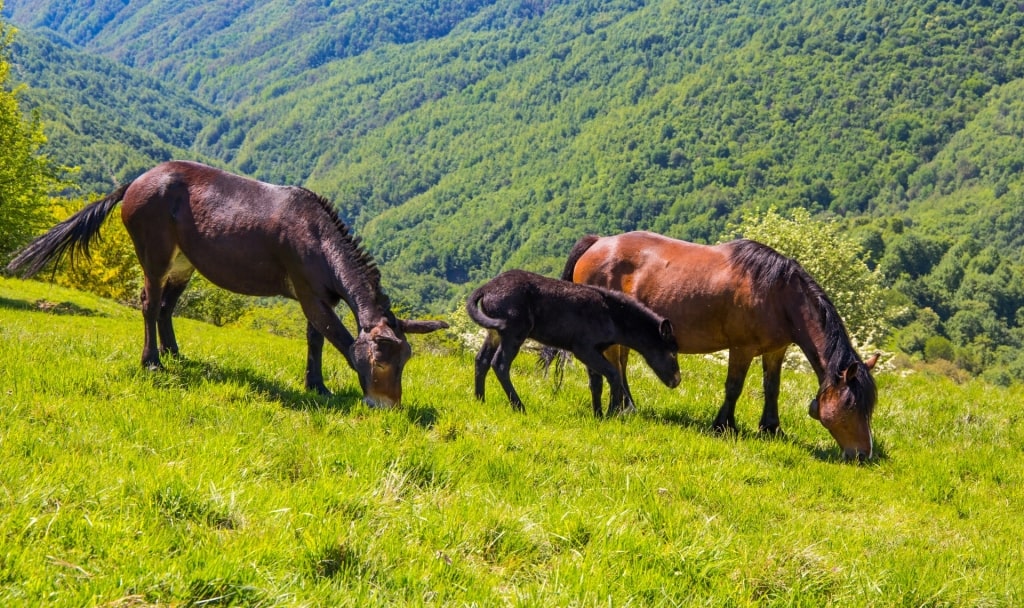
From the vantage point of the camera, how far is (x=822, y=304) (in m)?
9.41

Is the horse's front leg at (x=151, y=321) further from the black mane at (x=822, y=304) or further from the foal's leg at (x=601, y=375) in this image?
the black mane at (x=822, y=304)

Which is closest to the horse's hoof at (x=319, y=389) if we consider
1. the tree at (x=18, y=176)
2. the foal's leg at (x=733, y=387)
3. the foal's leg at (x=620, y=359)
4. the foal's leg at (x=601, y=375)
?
the foal's leg at (x=601, y=375)

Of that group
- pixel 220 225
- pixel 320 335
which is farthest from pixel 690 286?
pixel 220 225

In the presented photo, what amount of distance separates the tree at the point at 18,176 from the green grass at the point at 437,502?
25697 mm

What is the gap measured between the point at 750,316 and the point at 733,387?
36.8 inches

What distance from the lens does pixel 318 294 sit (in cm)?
861

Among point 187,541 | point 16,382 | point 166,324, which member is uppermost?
point 187,541

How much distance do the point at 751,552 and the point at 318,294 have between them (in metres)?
5.47

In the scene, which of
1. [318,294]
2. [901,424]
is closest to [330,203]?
[318,294]

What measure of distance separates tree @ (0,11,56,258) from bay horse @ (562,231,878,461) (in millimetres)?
28986

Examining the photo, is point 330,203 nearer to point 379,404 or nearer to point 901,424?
point 379,404

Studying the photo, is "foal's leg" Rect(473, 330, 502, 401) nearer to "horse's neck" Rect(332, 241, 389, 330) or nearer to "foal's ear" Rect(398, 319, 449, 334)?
"foal's ear" Rect(398, 319, 449, 334)

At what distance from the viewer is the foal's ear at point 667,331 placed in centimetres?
998

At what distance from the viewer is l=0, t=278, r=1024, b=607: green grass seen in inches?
149
